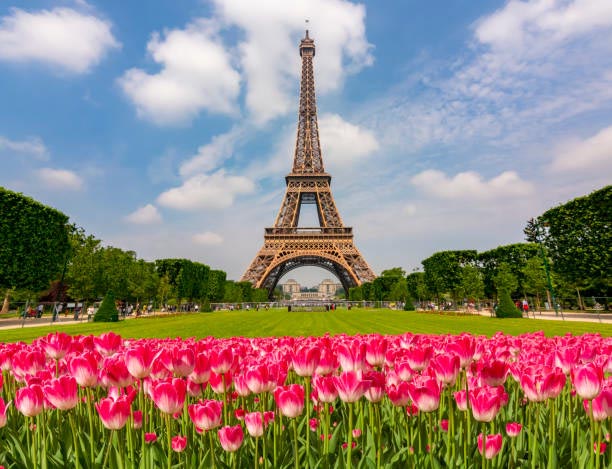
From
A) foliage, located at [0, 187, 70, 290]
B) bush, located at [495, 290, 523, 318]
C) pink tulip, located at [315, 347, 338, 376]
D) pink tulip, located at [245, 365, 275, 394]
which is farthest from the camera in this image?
bush, located at [495, 290, 523, 318]

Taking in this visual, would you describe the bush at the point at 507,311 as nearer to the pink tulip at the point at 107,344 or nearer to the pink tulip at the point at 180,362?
the pink tulip at the point at 107,344

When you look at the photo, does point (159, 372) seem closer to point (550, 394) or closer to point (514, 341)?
point (550, 394)

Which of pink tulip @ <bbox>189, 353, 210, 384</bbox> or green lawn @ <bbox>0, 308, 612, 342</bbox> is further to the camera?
green lawn @ <bbox>0, 308, 612, 342</bbox>

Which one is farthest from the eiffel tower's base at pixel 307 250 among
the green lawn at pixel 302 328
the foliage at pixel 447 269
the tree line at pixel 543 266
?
the green lawn at pixel 302 328

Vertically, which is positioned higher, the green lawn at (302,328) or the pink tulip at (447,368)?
the pink tulip at (447,368)

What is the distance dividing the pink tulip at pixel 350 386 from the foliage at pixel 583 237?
112 ft

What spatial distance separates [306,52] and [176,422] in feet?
276

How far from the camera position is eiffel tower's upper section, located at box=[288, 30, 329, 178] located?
6800 centimetres

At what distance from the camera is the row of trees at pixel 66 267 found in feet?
91.4

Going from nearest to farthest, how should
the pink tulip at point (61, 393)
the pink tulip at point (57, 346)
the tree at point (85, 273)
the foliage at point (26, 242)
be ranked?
the pink tulip at point (61, 393) < the pink tulip at point (57, 346) < the foliage at point (26, 242) < the tree at point (85, 273)

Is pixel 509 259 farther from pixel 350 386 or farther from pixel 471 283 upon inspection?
pixel 350 386

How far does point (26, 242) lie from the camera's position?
94.1 feet

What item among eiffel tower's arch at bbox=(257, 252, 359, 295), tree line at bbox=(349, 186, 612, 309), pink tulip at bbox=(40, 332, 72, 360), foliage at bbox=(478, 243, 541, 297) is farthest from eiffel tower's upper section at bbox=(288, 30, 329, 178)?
pink tulip at bbox=(40, 332, 72, 360)

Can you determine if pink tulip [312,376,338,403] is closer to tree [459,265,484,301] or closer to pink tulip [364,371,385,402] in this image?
pink tulip [364,371,385,402]
